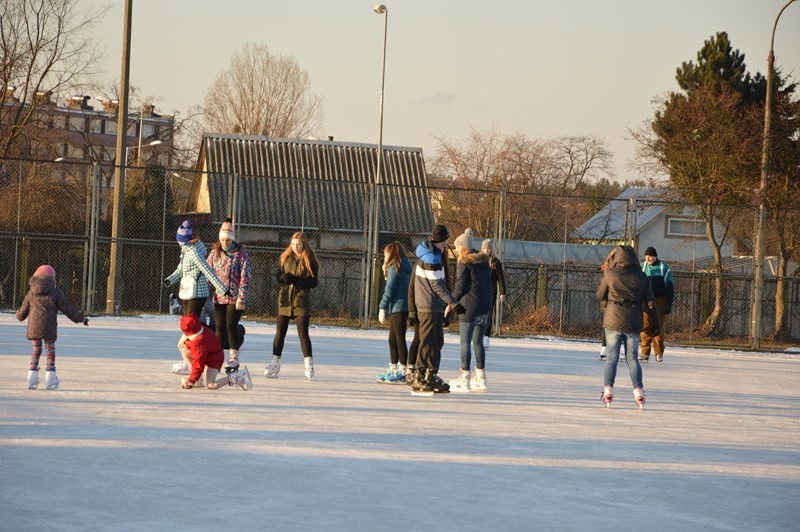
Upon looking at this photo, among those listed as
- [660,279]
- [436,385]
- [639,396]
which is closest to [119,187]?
[660,279]

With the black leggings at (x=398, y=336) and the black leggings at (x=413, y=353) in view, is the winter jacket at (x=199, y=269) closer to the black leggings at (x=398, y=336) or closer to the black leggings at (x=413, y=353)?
the black leggings at (x=398, y=336)

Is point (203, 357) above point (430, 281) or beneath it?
beneath

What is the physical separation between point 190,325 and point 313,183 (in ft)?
75.7

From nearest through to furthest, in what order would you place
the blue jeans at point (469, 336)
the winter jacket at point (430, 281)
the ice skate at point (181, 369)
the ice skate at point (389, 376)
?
1. the winter jacket at point (430, 281)
2. the blue jeans at point (469, 336)
3. the ice skate at point (181, 369)
4. the ice skate at point (389, 376)

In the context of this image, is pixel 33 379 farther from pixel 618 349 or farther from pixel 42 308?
pixel 618 349

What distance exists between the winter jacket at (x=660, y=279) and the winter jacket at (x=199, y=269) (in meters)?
8.54

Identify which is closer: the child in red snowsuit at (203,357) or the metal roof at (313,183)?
the child in red snowsuit at (203,357)

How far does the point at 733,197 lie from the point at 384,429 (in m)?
25.5

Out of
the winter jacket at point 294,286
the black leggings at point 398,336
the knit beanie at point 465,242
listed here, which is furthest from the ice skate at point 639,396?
the winter jacket at point 294,286

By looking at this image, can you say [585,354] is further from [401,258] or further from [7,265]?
[7,265]

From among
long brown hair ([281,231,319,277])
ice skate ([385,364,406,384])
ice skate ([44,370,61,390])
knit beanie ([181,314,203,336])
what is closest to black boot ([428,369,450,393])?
ice skate ([385,364,406,384])

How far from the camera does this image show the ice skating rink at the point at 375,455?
6047mm

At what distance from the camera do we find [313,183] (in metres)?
33.9

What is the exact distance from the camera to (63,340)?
17.0 meters
